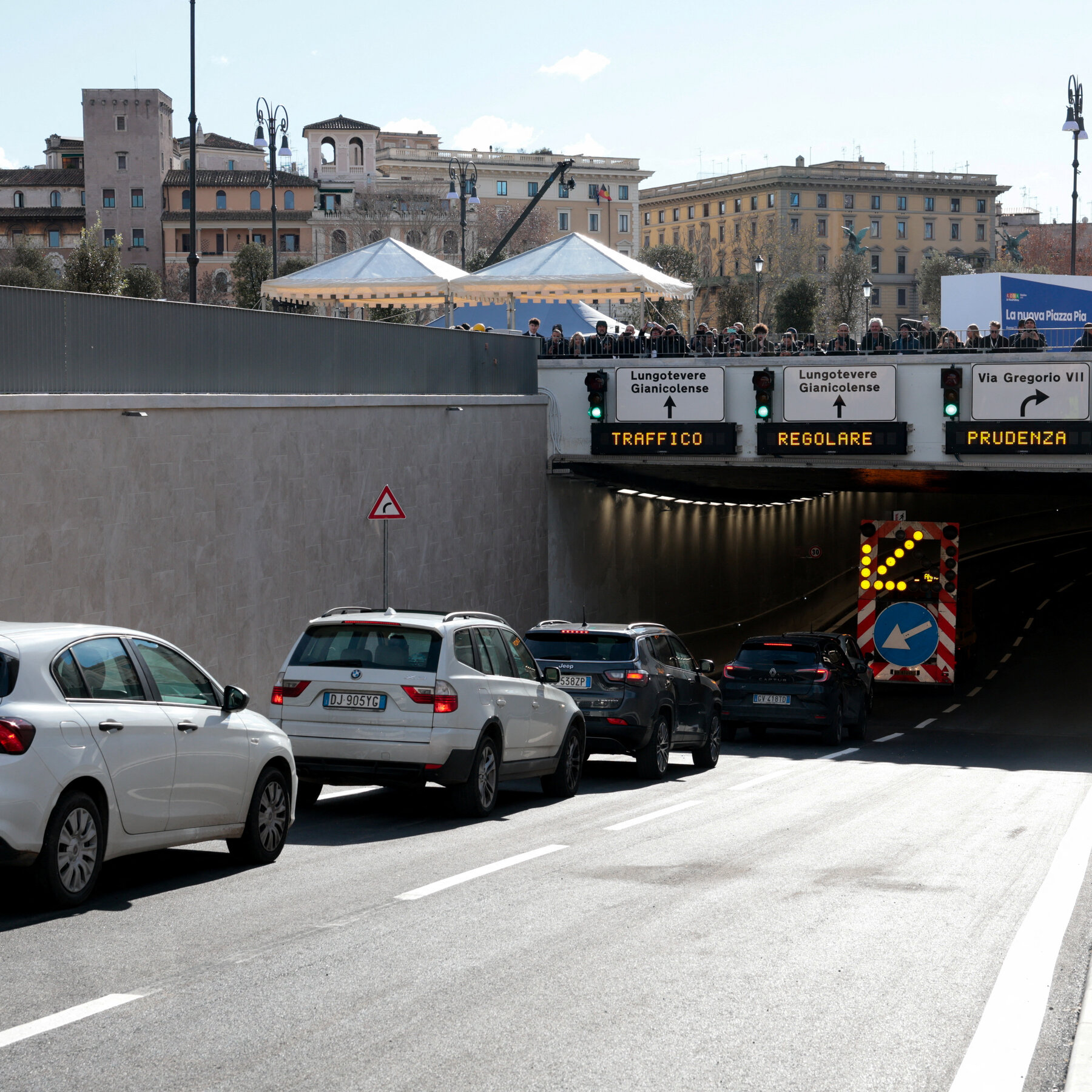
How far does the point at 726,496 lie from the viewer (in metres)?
42.1

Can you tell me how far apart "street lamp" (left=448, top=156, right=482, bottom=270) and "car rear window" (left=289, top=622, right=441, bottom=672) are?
36.0 m

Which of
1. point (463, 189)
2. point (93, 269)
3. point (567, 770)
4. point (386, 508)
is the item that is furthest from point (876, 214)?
point (567, 770)

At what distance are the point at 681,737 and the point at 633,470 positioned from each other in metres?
15.5

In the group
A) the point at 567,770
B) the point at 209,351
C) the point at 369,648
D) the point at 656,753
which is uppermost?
the point at 209,351

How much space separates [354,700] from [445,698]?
721 millimetres

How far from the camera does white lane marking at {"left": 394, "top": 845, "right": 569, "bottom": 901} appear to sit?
9.36m

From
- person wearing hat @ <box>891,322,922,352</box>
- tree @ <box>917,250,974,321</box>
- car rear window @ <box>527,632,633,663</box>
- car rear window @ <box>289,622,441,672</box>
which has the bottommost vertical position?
car rear window @ <box>527,632,633,663</box>

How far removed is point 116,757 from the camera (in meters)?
8.72

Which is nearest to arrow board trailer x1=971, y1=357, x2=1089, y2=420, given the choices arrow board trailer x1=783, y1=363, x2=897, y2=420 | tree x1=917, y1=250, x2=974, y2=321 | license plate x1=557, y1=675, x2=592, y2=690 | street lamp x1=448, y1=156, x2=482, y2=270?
arrow board trailer x1=783, y1=363, x2=897, y2=420

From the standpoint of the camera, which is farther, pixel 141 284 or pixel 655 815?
pixel 141 284

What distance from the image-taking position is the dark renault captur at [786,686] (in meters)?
22.8

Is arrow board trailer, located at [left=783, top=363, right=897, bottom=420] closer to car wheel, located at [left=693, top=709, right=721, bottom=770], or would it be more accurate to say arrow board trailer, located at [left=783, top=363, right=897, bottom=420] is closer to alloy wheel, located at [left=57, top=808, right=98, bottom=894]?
car wheel, located at [left=693, top=709, right=721, bottom=770]

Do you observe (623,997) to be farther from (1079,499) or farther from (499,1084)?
(1079,499)

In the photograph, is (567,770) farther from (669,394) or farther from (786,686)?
(669,394)
